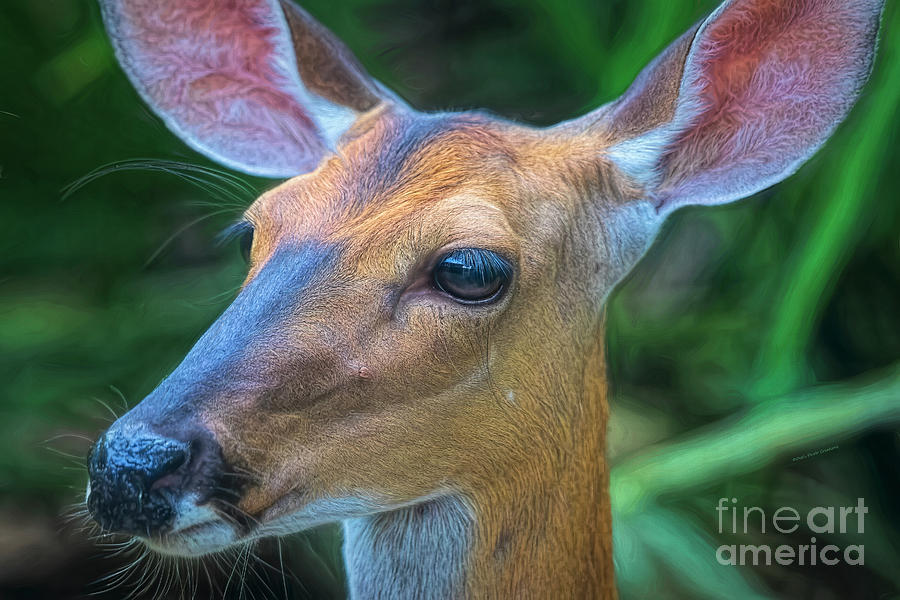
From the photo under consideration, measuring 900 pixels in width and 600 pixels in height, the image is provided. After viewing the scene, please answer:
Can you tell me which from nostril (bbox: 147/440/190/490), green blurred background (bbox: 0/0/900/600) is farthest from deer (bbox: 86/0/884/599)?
green blurred background (bbox: 0/0/900/600)

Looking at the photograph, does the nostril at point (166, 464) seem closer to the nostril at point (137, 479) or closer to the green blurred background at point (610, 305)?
the nostril at point (137, 479)

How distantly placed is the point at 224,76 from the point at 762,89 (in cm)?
116

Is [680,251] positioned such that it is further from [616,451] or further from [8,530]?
[8,530]

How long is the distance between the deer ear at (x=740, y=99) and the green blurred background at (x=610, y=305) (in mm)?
769

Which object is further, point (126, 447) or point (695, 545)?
point (695, 545)

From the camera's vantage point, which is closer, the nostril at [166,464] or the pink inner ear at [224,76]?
the nostril at [166,464]

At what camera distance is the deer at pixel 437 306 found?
59.1 inches

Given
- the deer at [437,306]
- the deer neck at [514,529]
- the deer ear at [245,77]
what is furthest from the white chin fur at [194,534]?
the deer ear at [245,77]

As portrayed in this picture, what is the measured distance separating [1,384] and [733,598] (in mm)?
2155

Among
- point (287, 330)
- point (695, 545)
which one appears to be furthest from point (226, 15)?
point (695, 545)

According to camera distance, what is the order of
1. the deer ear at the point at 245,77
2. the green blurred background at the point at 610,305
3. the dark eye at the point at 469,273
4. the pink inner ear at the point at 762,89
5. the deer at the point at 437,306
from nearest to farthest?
the deer at the point at 437,306 → the dark eye at the point at 469,273 → the pink inner ear at the point at 762,89 → the deer ear at the point at 245,77 → the green blurred background at the point at 610,305

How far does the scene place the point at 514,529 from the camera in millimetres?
1807

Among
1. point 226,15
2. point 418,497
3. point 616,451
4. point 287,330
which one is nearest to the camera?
point 287,330

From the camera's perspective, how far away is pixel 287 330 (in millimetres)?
1569
